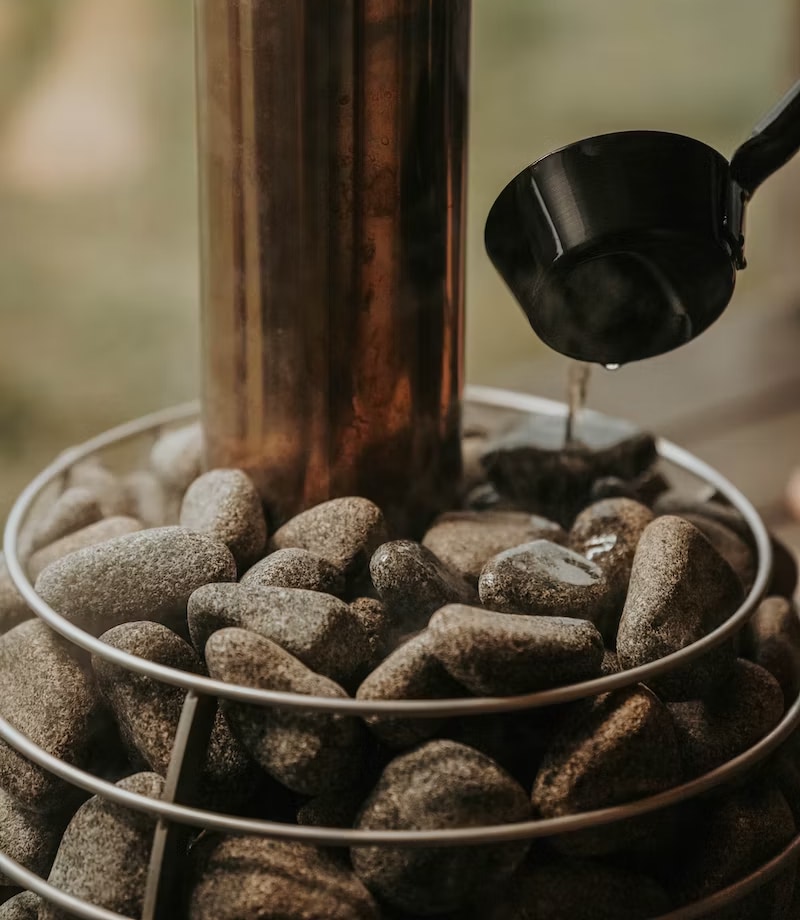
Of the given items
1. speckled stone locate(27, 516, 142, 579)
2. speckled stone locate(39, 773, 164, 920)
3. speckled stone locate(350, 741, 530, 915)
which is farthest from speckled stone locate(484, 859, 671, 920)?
speckled stone locate(27, 516, 142, 579)

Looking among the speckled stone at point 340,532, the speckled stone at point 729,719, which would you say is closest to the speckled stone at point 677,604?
the speckled stone at point 729,719

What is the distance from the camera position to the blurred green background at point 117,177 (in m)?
0.73

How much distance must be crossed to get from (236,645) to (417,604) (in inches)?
3.1

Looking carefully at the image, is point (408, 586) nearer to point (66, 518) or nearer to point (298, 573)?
point (298, 573)

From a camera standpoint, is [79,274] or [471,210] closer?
[471,210]

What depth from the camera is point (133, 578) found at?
1.53ft

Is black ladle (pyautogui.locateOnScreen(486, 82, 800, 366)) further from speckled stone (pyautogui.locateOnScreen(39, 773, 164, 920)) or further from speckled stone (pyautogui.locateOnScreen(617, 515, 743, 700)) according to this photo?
speckled stone (pyautogui.locateOnScreen(39, 773, 164, 920))

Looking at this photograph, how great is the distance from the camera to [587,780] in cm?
40

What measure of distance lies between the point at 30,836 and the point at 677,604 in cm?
26

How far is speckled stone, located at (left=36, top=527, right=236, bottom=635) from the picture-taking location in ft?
1.52

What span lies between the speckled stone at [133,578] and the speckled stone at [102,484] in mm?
119

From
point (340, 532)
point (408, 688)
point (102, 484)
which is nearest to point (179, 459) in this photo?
point (102, 484)

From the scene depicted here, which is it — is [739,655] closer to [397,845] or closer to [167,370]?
[397,845]

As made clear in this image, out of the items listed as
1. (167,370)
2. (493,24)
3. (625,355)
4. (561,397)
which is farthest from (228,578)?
(561,397)
